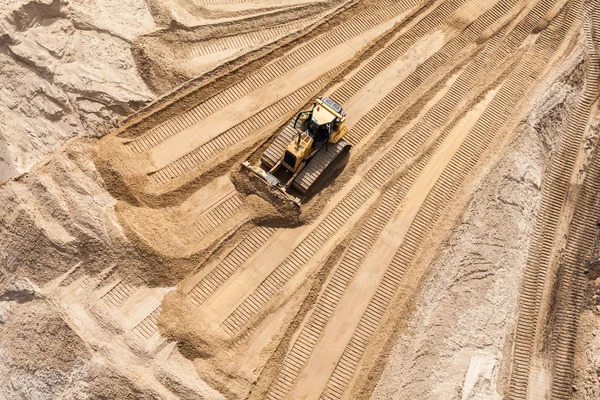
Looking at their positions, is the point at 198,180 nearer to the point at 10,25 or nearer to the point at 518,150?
the point at 10,25

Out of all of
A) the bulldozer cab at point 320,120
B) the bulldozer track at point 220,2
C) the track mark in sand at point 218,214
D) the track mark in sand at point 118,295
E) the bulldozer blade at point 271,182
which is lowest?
the track mark in sand at point 118,295

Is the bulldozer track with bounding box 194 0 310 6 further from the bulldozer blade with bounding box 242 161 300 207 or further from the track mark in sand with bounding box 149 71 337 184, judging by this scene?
the bulldozer blade with bounding box 242 161 300 207

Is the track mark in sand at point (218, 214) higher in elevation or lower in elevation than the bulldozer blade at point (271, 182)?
lower

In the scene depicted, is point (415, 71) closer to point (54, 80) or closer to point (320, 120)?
point (320, 120)

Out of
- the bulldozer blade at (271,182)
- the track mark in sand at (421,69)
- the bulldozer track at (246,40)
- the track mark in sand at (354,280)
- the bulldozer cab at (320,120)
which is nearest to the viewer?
the track mark in sand at (354,280)

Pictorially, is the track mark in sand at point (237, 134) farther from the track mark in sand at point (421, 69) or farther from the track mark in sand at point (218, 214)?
the track mark in sand at point (218, 214)

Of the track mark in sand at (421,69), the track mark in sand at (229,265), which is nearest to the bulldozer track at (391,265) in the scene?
the track mark in sand at (421,69)

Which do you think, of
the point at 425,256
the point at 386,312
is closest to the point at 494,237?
the point at 425,256
